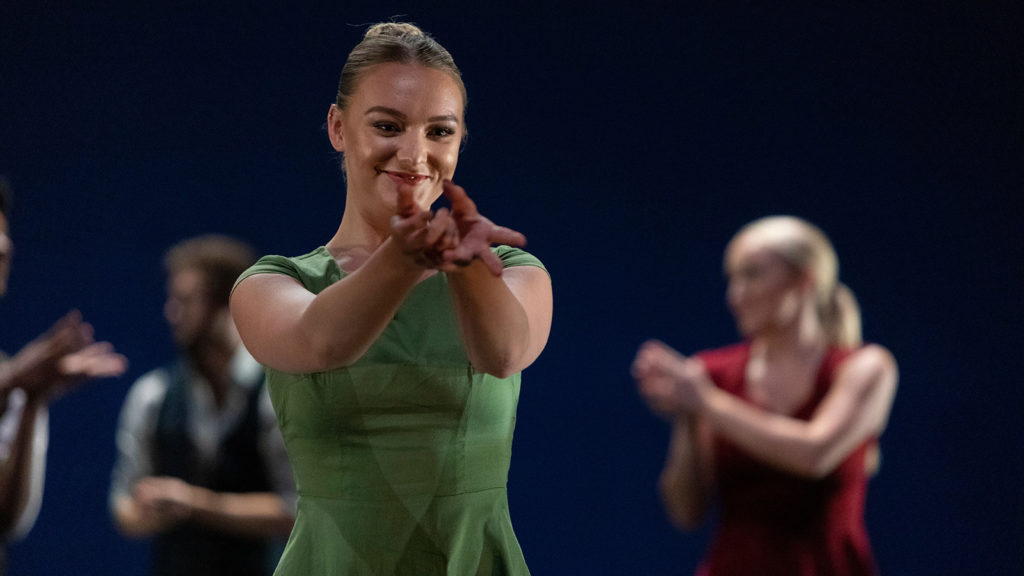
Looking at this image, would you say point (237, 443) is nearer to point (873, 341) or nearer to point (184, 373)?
point (184, 373)

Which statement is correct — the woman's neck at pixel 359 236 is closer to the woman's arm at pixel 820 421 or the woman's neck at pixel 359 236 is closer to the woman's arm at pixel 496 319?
the woman's arm at pixel 496 319

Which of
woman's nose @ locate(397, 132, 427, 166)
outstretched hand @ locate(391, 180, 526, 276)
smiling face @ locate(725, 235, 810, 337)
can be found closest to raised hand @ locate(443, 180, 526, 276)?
outstretched hand @ locate(391, 180, 526, 276)

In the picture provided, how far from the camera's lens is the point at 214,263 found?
2.48 m

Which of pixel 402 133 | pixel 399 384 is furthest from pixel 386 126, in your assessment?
pixel 399 384

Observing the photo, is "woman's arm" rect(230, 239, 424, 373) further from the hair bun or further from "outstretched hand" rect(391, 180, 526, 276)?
the hair bun

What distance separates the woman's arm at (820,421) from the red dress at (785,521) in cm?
3

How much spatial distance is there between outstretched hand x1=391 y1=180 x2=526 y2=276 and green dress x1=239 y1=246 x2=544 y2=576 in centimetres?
23

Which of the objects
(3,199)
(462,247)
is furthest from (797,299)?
(3,199)

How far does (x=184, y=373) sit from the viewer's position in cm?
238

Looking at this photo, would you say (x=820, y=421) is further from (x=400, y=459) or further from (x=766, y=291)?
(x=400, y=459)

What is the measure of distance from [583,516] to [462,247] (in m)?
2.52

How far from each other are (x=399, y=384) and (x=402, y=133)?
271mm

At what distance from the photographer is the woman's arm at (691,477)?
219 cm

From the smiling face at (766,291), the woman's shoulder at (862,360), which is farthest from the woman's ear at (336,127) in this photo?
the woman's shoulder at (862,360)
